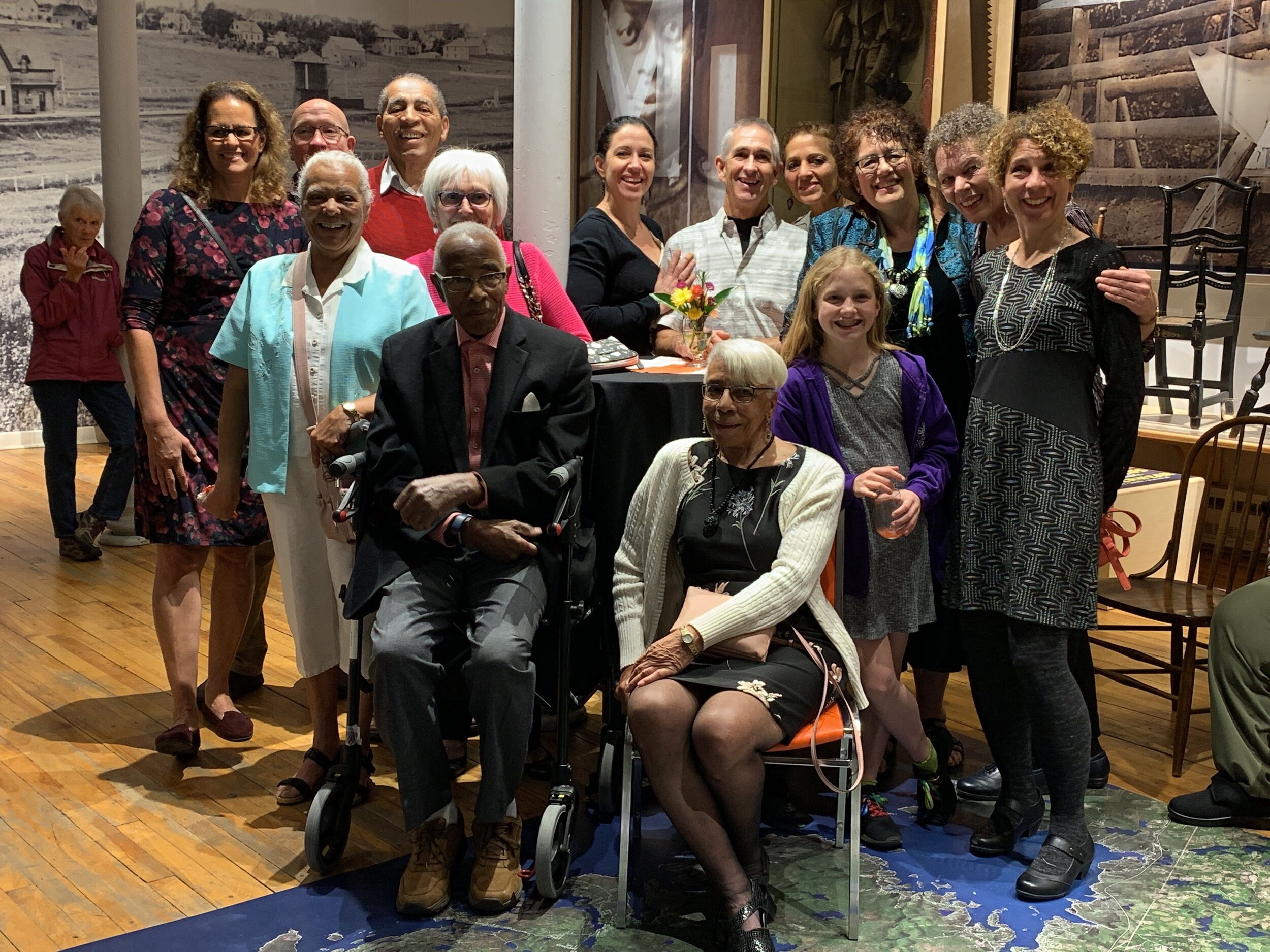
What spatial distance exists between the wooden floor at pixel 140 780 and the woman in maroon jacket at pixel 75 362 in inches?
38.2

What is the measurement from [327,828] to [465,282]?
1307mm

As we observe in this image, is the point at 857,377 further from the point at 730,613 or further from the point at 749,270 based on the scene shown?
the point at 749,270

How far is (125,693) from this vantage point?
4.42 meters

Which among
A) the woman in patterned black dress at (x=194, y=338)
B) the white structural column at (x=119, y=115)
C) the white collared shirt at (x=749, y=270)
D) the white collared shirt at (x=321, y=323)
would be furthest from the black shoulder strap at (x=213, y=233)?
the white structural column at (x=119, y=115)

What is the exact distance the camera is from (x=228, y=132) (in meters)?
3.71

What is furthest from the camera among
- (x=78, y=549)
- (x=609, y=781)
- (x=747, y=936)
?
(x=78, y=549)

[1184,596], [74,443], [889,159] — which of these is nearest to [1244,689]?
[1184,596]

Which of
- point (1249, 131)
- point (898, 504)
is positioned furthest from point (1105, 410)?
point (1249, 131)

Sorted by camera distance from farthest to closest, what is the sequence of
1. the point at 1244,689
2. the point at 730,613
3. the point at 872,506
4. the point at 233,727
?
the point at 233,727 < the point at 1244,689 < the point at 872,506 < the point at 730,613

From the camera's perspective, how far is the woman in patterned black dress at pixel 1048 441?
300 cm

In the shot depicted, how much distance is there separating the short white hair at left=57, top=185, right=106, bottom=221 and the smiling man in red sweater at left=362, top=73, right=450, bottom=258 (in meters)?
3.06

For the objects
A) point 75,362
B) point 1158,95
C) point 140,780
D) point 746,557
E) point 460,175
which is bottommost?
point 140,780

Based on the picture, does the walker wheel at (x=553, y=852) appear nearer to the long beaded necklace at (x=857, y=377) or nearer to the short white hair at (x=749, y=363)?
the short white hair at (x=749, y=363)

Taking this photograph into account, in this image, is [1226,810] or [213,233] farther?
[213,233]
